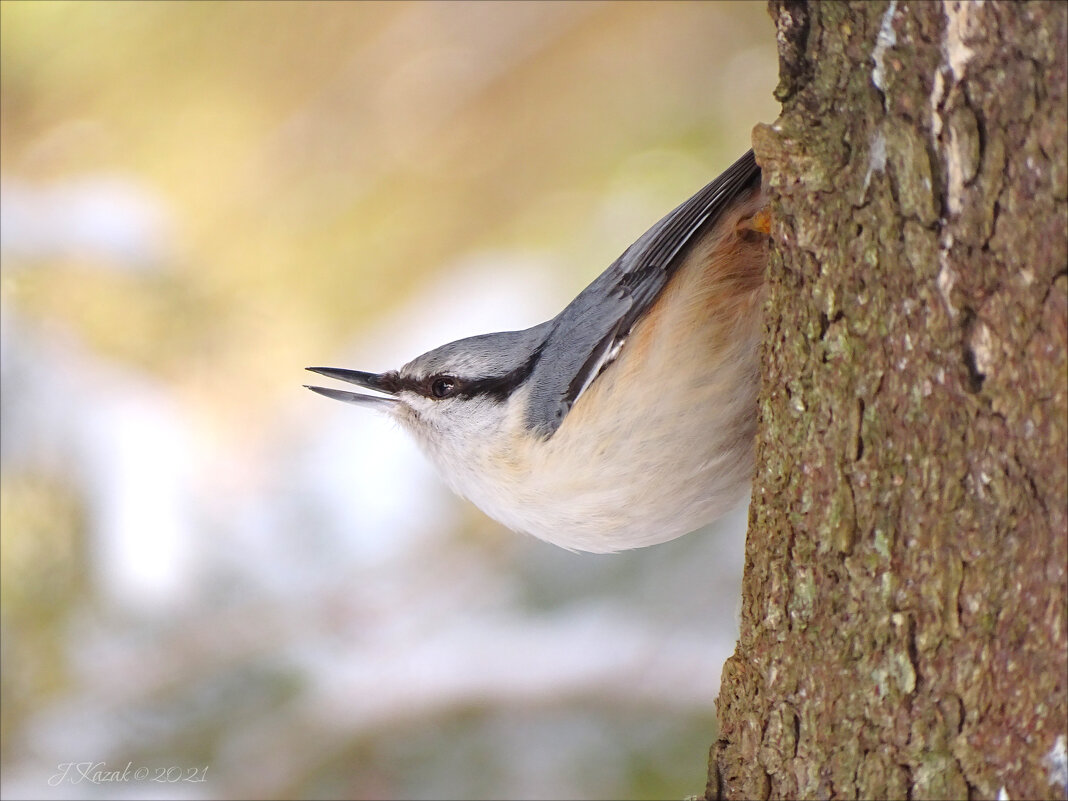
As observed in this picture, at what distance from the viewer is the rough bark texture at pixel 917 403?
1094 millimetres

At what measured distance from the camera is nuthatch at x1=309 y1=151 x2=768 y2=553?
1.82m

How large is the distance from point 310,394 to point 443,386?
1.68 metres

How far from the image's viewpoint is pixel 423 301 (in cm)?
384

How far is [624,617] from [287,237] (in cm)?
183

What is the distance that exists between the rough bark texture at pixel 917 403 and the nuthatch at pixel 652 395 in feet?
1.37

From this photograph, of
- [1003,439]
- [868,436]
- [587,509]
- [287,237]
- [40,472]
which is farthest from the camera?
[287,237]

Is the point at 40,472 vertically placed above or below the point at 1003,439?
above

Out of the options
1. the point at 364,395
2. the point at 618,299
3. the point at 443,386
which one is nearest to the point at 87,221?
the point at 364,395

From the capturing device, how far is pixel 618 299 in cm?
194

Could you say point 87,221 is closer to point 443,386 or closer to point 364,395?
point 364,395

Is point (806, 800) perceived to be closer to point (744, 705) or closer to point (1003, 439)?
point (744, 705)

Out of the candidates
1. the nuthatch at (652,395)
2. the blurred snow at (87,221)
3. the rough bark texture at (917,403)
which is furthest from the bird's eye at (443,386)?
the blurred snow at (87,221)

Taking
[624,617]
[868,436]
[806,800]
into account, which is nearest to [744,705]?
[806,800]

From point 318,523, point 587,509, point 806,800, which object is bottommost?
point 806,800
